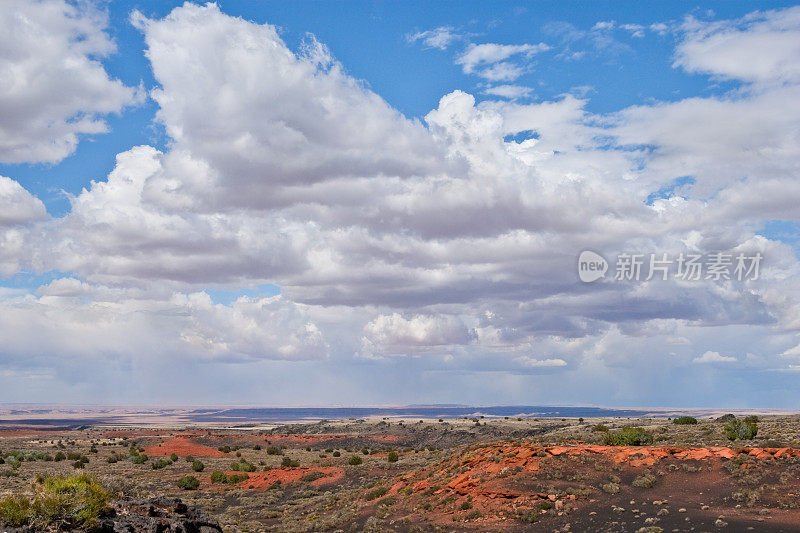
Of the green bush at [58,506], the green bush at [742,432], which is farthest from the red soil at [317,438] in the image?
the green bush at [58,506]

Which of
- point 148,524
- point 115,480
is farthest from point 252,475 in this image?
point 148,524

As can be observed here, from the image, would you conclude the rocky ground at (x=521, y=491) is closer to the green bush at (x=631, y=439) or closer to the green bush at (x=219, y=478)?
the green bush at (x=219, y=478)

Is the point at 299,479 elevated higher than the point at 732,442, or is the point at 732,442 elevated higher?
→ the point at 732,442

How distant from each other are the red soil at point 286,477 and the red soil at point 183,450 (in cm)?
2143

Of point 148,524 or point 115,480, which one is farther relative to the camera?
point 115,480

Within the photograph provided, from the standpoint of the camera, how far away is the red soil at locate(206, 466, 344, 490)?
4734 centimetres

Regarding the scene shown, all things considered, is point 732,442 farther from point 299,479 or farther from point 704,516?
point 299,479

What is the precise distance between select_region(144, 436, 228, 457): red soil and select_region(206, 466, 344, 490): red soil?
2143 centimetres

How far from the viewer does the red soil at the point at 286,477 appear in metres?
47.3

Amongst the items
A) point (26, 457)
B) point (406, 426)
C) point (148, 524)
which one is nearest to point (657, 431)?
point (148, 524)

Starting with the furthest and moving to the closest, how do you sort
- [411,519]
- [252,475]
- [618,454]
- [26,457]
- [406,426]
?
[406,426] < [26,457] < [252,475] < [618,454] < [411,519]

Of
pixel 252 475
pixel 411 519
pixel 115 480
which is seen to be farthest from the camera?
pixel 252 475

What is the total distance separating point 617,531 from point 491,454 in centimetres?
1352

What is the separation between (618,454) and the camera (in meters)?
31.9
